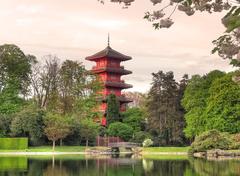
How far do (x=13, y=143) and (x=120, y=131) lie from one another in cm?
1083

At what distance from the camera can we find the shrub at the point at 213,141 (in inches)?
1548

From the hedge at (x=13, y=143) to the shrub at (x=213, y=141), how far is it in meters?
16.3

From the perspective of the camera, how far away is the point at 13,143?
47.2 metres

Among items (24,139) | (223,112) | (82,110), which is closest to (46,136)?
(24,139)

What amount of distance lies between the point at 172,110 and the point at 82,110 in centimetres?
1014

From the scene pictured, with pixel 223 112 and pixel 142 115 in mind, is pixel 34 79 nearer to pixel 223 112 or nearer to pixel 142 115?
pixel 142 115

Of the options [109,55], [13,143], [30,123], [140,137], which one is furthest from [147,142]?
[109,55]

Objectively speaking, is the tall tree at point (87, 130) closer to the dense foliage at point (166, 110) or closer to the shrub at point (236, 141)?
the dense foliage at point (166, 110)

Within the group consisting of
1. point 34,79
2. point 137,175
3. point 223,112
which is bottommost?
point 137,175

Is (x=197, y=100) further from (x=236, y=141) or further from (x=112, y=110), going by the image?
(x=112, y=110)

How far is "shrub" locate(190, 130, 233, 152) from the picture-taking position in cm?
3931

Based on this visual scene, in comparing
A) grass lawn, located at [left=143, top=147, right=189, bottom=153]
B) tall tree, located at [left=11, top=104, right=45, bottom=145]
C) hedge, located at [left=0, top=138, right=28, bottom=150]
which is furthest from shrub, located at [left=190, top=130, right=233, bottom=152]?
hedge, located at [left=0, top=138, right=28, bottom=150]

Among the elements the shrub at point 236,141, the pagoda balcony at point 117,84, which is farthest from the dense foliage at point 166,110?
the shrub at point 236,141

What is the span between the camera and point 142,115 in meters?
55.8
